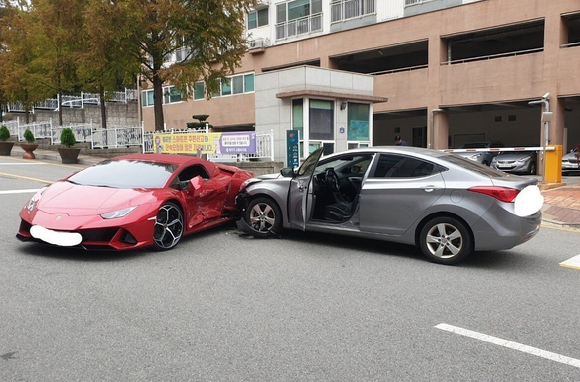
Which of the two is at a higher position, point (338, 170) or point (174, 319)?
point (338, 170)

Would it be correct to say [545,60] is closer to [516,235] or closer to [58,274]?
[516,235]

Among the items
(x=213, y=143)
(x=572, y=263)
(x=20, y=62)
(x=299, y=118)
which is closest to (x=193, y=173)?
(x=572, y=263)

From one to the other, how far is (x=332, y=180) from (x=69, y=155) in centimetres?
1593

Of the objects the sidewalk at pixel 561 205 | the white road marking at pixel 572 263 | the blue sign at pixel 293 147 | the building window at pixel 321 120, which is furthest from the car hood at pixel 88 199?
the building window at pixel 321 120

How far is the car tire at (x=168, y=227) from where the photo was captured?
646 cm

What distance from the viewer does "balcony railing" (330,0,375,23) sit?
2769cm

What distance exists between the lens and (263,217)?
7.62 meters

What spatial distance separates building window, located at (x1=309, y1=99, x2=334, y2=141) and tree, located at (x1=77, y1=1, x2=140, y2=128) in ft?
24.9

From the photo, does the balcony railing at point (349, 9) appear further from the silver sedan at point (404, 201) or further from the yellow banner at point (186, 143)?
the silver sedan at point (404, 201)

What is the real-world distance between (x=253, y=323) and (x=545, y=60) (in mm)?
22870

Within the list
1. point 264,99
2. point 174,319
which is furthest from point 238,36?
point 174,319

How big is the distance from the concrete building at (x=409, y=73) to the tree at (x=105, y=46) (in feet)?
17.4

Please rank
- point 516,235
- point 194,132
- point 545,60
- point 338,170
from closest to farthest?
1. point 516,235
2. point 338,170
3. point 194,132
4. point 545,60

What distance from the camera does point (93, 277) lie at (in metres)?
5.28
